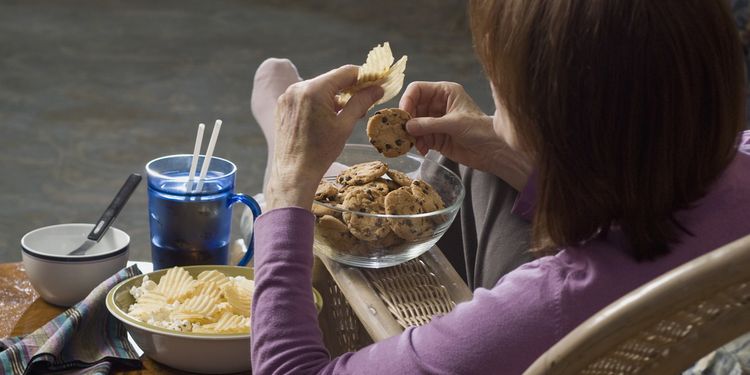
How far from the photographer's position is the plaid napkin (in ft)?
3.47

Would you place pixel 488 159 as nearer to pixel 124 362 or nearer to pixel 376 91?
pixel 376 91

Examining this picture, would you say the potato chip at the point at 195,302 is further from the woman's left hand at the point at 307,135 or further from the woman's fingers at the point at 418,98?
the woman's fingers at the point at 418,98

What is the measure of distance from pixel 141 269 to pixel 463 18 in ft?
16.2

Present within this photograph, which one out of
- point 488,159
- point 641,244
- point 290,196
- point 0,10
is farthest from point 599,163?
point 0,10

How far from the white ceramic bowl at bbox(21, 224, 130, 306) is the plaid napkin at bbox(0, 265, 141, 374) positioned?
0.16 ft

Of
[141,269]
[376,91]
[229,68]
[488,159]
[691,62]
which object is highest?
[691,62]

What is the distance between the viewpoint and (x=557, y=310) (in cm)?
74

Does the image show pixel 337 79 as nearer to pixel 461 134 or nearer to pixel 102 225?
pixel 461 134

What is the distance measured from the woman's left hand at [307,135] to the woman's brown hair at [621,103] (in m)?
0.24

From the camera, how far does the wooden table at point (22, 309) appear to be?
1090mm

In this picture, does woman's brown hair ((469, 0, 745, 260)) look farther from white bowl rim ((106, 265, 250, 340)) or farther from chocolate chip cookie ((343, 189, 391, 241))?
white bowl rim ((106, 265, 250, 340))

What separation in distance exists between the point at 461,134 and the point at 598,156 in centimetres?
43

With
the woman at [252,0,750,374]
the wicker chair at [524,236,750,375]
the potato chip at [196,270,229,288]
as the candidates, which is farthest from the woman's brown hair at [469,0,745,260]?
the potato chip at [196,270,229,288]

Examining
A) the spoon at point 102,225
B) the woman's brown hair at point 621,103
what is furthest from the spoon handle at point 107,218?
the woman's brown hair at point 621,103
